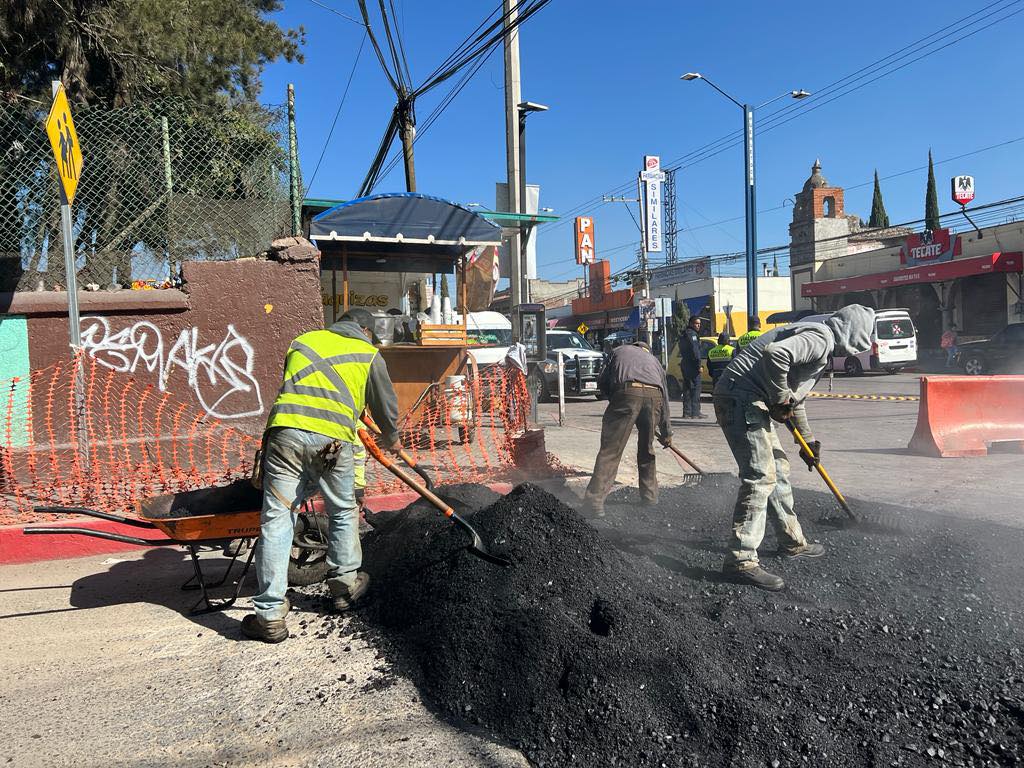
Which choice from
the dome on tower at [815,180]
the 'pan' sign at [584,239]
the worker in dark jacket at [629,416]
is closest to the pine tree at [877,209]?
the dome on tower at [815,180]

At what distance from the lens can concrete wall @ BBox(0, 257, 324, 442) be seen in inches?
261

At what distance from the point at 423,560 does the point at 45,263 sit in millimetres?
5474

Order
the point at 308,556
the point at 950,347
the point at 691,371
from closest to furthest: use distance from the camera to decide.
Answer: the point at 308,556 → the point at 691,371 → the point at 950,347

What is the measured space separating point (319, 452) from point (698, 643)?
2177 millimetres

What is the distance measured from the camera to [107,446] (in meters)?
6.58

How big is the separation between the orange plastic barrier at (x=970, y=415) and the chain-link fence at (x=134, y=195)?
838 cm

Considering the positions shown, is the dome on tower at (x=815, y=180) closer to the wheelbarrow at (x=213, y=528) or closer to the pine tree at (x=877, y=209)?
the pine tree at (x=877, y=209)

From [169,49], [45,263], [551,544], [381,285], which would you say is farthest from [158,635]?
[381,285]

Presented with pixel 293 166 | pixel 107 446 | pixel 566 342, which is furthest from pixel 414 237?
pixel 566 342

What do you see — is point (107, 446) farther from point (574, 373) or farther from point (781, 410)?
point (574, 373)

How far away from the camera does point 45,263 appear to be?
285 inches

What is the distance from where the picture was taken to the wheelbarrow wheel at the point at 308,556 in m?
4.62

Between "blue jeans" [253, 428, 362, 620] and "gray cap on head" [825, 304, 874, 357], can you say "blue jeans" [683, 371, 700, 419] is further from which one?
"blue jeans" [253, 428, 362, 620]

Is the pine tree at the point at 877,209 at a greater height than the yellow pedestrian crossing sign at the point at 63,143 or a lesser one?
greater
